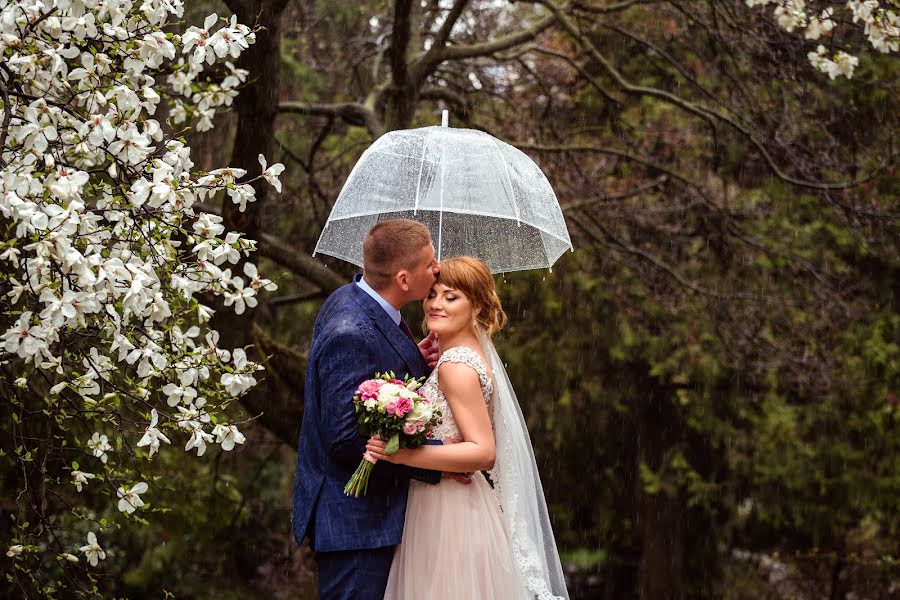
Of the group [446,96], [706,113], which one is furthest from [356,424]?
[446,96]

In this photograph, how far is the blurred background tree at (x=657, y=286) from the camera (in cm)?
715

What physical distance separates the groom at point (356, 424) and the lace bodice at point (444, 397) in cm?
11

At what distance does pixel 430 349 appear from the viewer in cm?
370

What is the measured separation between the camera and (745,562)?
11820 mm

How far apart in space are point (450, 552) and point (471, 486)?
0.24 metres

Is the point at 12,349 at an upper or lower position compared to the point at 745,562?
upper

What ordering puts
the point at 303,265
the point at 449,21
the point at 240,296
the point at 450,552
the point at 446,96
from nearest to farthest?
the point at 450,552, the point at 240,296, the point at 449,21, the point at 303,265, the point at 446,96

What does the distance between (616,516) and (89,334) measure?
907cm

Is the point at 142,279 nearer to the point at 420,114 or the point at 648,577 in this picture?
the point at 420,114

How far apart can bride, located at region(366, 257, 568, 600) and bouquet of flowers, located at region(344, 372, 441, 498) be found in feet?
0.23

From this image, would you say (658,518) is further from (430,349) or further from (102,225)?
(102,225)

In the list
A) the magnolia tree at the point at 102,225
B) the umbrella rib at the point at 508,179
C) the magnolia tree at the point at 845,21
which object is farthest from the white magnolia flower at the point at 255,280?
the magnolia tree at the point at 845,21

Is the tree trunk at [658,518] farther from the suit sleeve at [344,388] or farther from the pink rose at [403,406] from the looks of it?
the pink rose at [403,406]

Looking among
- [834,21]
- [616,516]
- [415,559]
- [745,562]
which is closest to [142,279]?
[415,559]
